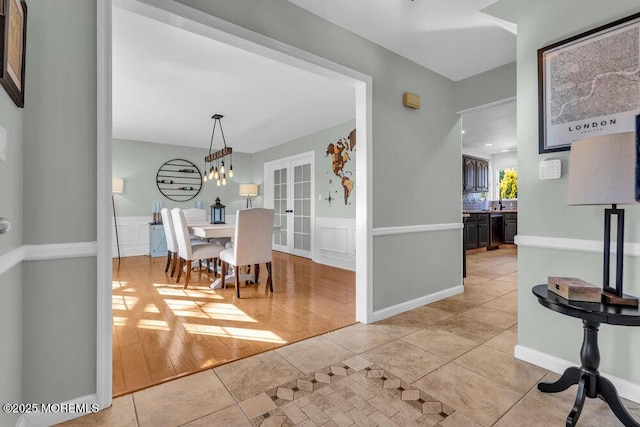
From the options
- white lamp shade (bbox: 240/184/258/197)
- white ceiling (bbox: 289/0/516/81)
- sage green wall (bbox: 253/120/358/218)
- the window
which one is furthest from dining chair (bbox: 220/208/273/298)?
the window

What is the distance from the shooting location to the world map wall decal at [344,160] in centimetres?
497

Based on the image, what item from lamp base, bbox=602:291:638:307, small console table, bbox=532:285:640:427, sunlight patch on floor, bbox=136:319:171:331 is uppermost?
lamp base, bbox=602:291:638:307

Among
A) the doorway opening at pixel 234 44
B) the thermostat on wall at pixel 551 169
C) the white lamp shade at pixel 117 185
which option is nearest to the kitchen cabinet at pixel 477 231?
the doorway opening at pixel 234 44

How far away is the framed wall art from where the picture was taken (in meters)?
0.97

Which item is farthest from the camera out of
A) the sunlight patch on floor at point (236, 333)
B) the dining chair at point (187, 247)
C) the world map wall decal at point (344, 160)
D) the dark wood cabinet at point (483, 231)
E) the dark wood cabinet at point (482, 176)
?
the dark wood cabinet at point (482, 176)

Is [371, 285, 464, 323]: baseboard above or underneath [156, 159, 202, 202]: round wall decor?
underneath

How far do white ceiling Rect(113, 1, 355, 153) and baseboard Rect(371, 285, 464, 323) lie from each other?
242 cm

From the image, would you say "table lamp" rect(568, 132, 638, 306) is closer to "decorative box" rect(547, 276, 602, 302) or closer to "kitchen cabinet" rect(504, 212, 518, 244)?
"decorative box" rect(547, 276, 602, 302)

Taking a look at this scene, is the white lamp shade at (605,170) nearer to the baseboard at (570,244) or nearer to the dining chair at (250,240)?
the baseboard at (570,244)

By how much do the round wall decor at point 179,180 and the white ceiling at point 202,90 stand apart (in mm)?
741

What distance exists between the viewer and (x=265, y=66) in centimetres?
307

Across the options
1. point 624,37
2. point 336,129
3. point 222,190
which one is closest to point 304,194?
point 336,129

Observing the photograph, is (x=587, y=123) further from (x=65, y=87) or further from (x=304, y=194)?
(x=304, y=194)

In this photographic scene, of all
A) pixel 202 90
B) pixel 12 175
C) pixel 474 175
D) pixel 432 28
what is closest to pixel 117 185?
pixel 202 90
